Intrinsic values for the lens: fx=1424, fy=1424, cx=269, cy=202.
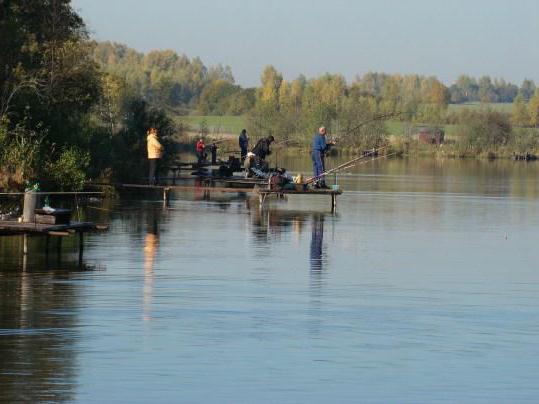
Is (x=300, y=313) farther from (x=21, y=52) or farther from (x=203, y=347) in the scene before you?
(x=21, y=52)

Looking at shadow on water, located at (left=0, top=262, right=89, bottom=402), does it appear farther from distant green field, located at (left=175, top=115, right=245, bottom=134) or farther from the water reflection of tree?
distant green field, located at (left=175, top=115, right=245, bottom=134)

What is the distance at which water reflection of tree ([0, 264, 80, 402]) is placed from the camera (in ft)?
40.9

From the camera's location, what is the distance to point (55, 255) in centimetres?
2222

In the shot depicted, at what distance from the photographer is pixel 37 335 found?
14844mm

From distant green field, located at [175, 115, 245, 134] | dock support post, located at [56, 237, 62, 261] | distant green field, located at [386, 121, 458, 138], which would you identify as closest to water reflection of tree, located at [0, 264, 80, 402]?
dock support post, located at [56, 237, 62, 261]

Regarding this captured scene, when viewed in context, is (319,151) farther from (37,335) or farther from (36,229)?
(37,335)

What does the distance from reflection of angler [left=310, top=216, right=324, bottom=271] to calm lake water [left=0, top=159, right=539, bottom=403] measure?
4 centimetres

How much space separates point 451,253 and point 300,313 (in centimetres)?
885

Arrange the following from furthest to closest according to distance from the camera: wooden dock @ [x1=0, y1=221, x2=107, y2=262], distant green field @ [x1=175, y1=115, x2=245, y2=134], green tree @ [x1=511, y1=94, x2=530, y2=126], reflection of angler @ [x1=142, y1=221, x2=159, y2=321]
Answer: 1. green tree @ [x1=511, y1=94, x2=530, y2=126]
2. distant green field @ [x1=175, y1=115, x2=245, y2=134]
3. wooden dock @ [x1=0, y1=221, x2=107, y2=262]
4. reflection of angler @ [x1=142, y1=221, x2=159, y2=321]

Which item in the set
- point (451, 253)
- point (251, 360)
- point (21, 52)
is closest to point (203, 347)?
point (251, 360)

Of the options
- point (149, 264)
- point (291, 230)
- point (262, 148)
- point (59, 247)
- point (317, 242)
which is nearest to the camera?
point (149, 264)

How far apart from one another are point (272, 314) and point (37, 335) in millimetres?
3166

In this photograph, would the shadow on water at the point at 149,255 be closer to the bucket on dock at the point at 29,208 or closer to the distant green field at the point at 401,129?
the bucket on dock at the point at 29,208

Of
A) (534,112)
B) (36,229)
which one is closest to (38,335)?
(36,229)
